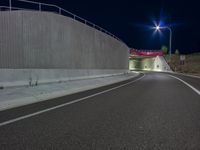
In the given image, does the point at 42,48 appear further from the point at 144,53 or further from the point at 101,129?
the point at 144,53

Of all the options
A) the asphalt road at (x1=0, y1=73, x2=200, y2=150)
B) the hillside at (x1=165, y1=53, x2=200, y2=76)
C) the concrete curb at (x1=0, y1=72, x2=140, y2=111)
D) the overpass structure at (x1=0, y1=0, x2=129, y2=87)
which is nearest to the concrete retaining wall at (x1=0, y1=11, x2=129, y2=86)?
the overpass structure at (x1=0, y1=0, x2=129, y2=87)

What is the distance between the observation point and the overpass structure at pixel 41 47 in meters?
13.8

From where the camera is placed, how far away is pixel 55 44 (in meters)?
17.8

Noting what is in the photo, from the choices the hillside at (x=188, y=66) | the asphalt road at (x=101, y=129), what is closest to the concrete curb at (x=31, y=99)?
the asphalt road at (x=101, y=129)

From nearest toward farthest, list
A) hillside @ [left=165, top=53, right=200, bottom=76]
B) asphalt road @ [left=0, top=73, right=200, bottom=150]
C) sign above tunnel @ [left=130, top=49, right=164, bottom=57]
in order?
asphalt road @ [left=0, top=73, right=200, bottom=150], hillside @ [left=165, top=53, right=200, bottom=76], sign above tunnel @ [left=130, top=49, right=164, bottom=57]

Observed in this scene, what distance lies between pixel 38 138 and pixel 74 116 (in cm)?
236

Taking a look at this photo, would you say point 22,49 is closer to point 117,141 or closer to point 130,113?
point 130,113

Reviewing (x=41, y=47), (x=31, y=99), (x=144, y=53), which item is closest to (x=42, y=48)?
(x=41, y=47)

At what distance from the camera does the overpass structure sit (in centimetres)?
1379

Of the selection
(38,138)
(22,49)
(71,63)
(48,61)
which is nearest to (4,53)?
(22,49)

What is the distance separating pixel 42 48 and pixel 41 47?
11cm

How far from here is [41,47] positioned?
1625 centimetres

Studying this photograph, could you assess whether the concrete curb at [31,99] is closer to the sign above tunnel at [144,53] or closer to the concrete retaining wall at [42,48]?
the concrete retaining wall at [42,48]

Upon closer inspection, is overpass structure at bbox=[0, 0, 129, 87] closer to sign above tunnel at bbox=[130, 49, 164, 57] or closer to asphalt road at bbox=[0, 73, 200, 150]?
asphalt road at bbox=[0, 73, 200, 150]
